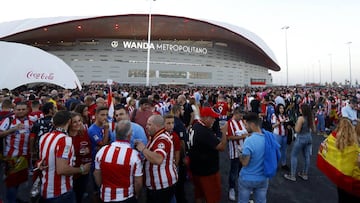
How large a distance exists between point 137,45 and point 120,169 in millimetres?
49462

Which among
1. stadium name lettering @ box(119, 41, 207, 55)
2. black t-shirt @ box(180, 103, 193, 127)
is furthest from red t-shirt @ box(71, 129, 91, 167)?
stadium name lettering @ box(119, 41, 207, 55)

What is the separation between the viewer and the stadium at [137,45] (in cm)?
4231

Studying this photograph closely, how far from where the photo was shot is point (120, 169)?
2.18 m

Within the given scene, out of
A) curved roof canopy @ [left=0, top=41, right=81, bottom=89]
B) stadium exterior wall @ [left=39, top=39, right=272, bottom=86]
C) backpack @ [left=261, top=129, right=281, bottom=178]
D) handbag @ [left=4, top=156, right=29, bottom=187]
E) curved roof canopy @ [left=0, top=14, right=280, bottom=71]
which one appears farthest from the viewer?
stadium exterior wall @ [left=39, top=39, right=272, bottom=86]

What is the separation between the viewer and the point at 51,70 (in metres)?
17.3

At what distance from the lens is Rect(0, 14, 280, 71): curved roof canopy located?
41.2 m

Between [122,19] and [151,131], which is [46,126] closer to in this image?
[151,131]

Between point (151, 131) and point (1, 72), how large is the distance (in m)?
17.3

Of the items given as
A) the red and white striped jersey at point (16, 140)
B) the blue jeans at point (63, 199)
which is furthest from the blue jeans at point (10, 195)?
the blue jeans at point (63, 199)

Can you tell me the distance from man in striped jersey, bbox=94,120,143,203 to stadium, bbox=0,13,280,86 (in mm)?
42928

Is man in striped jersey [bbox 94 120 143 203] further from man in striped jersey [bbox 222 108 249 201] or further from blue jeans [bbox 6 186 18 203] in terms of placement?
man in striped jersey [bbox 222 108 249 201]

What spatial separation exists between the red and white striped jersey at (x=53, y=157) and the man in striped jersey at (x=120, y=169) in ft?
1.14

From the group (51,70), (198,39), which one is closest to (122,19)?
(198,39)

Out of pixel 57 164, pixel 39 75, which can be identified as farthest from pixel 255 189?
pixel 39 75
